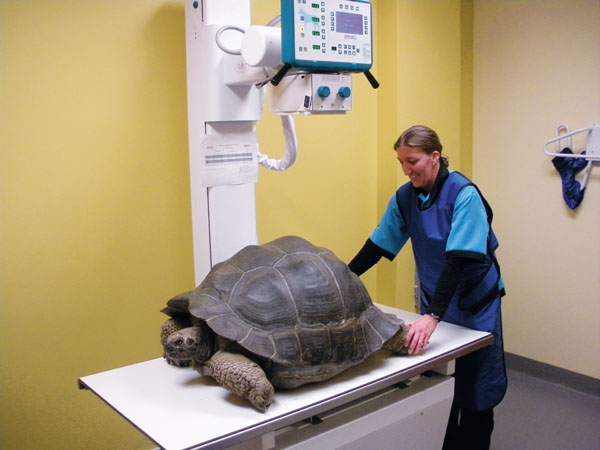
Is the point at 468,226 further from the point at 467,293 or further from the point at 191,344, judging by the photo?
the point at 191,344

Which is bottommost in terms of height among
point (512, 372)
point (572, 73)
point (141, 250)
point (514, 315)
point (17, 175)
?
point (512, 372)

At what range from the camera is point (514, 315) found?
3426mm

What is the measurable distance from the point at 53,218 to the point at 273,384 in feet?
3.63

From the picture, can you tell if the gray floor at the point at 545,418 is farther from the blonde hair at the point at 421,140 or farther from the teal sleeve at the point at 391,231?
the blonde hair at the point at 421,140

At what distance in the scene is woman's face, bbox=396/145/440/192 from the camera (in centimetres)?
208

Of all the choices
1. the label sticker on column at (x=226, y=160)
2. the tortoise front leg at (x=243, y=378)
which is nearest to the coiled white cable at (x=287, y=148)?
the label sticker on column at (x=226, y=160)

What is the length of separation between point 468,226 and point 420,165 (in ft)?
0.87

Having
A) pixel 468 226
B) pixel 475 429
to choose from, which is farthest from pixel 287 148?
pixel 475 429

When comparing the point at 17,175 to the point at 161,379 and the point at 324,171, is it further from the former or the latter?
the point at 324,171

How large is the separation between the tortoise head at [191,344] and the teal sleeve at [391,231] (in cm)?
90

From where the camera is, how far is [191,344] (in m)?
1.58

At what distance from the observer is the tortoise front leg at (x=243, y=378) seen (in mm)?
1464

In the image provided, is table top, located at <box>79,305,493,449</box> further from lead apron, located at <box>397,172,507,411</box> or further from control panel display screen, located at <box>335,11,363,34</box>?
control panel display screen, located at <box>335,11,363,34</box>

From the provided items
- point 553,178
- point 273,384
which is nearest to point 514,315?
point 553,178
